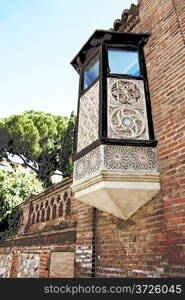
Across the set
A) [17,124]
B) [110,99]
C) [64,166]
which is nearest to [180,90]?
[110,99]

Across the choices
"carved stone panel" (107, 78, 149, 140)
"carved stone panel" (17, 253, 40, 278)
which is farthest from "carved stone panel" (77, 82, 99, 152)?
"carved stone panel" (17, 253, 40, 278)

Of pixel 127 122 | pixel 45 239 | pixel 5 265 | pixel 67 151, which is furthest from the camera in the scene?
pixel 67 151

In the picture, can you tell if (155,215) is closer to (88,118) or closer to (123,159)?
(123,159)

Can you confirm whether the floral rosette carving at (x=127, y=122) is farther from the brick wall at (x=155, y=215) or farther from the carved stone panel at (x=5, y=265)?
the carved stone panel at (x=5, y=265)

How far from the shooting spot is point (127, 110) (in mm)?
3592

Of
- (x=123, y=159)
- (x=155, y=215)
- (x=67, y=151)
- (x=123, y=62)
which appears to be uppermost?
(x=67, y=151)

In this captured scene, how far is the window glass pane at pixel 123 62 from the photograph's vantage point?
4.09m

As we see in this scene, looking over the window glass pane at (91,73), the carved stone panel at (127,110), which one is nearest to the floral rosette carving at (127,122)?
the carved stone panel at (127,110)

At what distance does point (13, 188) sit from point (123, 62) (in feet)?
26.0

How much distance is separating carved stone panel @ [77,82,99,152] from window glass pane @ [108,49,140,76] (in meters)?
0.49

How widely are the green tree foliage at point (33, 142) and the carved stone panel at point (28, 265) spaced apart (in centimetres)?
884

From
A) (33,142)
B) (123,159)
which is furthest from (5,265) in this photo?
A: (33,142)

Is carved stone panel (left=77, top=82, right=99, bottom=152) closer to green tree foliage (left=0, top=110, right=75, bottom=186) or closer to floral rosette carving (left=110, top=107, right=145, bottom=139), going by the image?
floral rosette carving (left=110, top=107, right=145, bottom=139)

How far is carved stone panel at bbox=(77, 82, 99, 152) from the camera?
3650 millimetres
